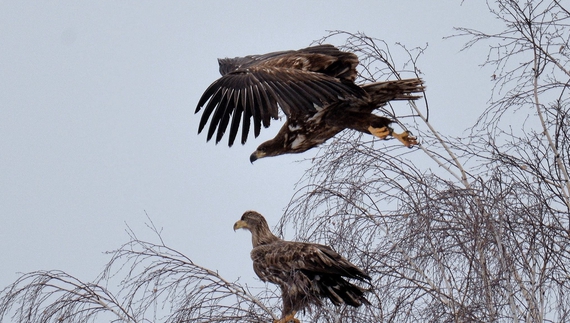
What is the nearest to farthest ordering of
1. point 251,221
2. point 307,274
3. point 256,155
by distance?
1. point 307,274
2. point 251,221
3. point 256,155

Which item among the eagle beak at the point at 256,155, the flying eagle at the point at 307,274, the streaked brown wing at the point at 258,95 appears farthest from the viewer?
the eagle beak at the point at 256,155

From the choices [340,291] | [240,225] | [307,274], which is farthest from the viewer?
[240,225]

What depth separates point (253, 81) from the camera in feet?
22.8

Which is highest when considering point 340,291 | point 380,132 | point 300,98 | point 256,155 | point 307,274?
point 256,155

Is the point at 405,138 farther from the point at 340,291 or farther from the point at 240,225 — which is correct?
the point at 340,291

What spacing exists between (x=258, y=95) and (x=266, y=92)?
3.1 inches

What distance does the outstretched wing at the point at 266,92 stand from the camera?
664 centimetres

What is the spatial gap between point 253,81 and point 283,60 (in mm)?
761

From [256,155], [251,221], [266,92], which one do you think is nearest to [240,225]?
[251,221]

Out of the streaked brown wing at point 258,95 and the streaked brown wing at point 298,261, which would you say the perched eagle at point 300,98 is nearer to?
the streaked brown wing at point 258,95

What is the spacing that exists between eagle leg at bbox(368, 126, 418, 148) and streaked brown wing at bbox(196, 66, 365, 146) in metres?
0.89

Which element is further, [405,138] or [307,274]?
[405,138]

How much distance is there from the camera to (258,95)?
6.79 metres

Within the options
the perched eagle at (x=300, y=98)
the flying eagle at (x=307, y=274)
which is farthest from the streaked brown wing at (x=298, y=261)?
the perched eagle at (x=300, y=98)
